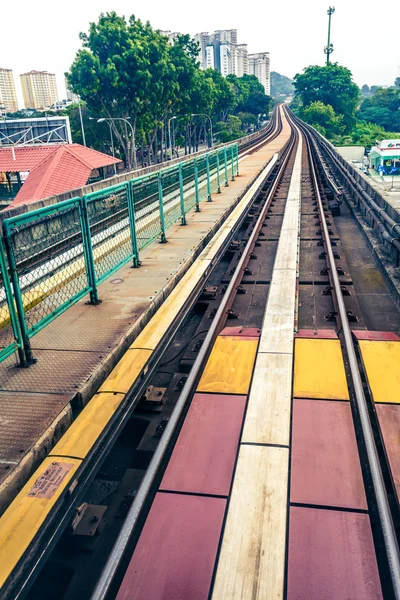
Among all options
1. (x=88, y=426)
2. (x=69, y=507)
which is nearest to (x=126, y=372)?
(x=88, y=426)

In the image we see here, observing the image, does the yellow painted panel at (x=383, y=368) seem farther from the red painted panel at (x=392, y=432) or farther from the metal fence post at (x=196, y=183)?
the metal fence post at (x=196, y=183)

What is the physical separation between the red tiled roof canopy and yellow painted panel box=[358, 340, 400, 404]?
1902 cm

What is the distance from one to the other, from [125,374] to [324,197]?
1312 centimetres

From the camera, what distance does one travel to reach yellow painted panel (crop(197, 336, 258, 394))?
4.61 metres

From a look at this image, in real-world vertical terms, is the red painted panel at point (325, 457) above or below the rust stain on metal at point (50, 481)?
below

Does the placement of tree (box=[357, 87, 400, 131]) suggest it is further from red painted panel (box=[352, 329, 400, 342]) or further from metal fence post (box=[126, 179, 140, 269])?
red painted panel (box=[352, 329, 400, 342])

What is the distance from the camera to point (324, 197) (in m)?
16.2

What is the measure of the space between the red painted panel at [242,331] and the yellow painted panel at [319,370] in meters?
0.52

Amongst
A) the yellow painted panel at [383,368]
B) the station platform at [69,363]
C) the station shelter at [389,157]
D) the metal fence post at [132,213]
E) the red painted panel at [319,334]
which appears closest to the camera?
the station platform at [69,363]

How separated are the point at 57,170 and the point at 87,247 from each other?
21308 millimetres

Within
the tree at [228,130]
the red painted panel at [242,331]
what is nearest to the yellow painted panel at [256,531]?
the red painted panel at [242,331]

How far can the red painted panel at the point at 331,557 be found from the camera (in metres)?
2.53

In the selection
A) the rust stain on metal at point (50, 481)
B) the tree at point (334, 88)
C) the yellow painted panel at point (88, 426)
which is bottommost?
the yellow painted panel at point (88, 426)

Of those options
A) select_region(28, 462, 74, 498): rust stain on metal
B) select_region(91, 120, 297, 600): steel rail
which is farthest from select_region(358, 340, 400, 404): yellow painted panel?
select_region(28, 462, 74, 498): rust stain on metal
